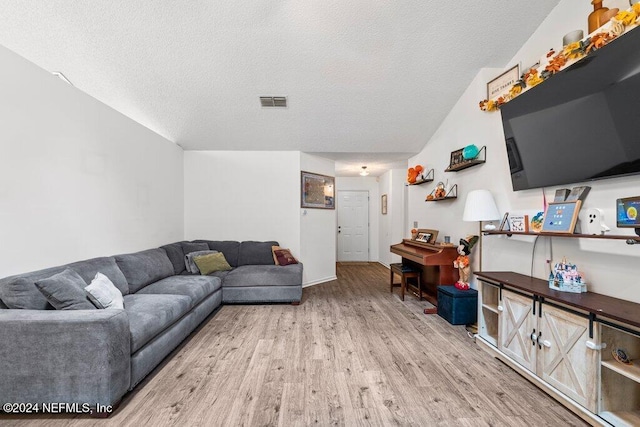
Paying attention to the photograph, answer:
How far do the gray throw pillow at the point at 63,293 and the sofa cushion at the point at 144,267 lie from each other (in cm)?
92

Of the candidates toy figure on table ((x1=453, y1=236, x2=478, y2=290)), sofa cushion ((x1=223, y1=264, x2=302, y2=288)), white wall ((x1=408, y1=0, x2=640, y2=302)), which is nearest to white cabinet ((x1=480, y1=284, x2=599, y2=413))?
white wall ((x1=408, y1=0, x2=640, y2=302))

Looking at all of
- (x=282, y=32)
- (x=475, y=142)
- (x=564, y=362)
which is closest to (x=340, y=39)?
(x=282, y=32)

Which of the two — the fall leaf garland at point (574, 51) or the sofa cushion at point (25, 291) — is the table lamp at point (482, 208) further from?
the sofa cushion at point (25, 291)

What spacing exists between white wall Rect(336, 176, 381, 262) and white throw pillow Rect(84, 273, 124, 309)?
5.83 metres

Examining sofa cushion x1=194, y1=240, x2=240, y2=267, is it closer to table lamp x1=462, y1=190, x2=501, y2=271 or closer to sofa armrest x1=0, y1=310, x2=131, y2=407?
sofa armrest x1=0, y1=310, x2=131, y2=407

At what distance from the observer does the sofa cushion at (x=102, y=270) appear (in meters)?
2.36

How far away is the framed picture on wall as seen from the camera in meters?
4.90

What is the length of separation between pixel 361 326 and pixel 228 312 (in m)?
1.75

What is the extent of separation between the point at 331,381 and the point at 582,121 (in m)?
2.59

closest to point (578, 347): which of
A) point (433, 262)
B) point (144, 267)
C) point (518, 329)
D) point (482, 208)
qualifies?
point (518, 329)

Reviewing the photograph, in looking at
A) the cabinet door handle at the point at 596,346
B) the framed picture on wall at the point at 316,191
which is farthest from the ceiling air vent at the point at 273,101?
the cabinet door handle at the point at 596,346

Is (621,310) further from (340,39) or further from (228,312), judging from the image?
(228,312)

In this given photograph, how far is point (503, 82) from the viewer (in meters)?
2.89

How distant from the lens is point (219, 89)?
3492 millimetres
